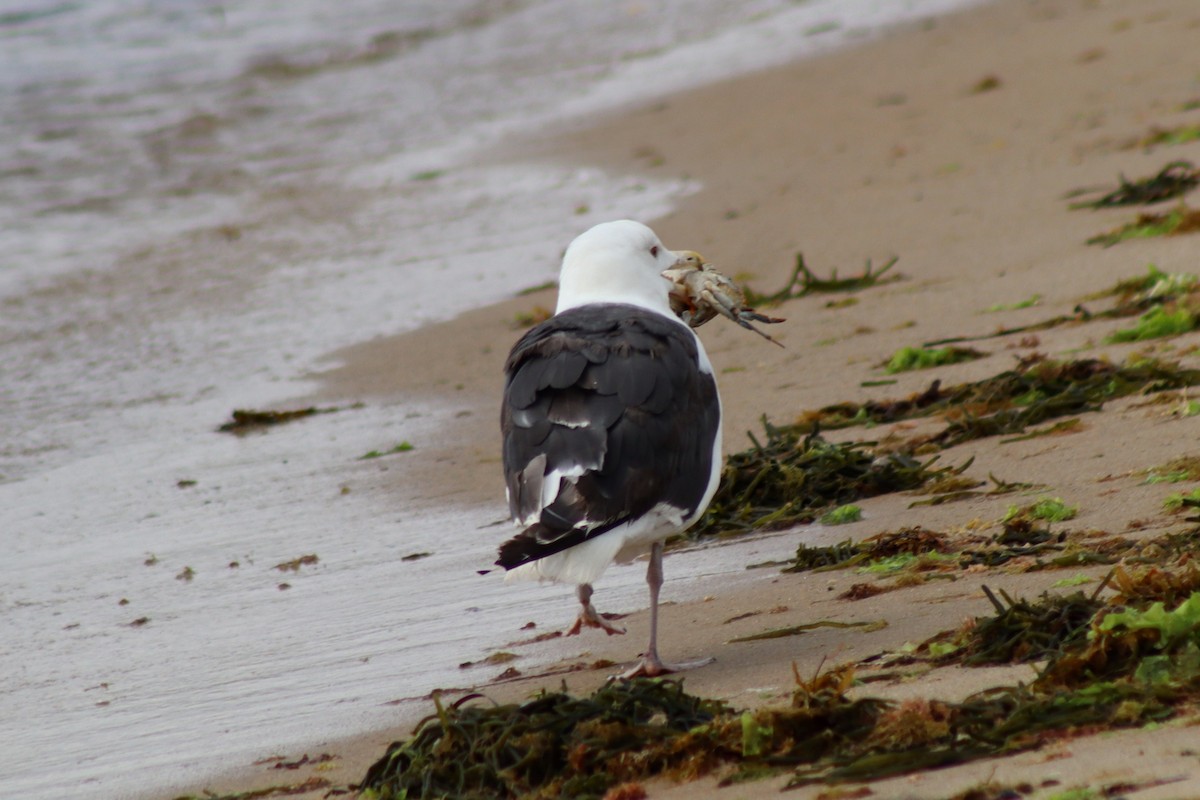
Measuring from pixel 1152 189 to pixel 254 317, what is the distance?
217 inches

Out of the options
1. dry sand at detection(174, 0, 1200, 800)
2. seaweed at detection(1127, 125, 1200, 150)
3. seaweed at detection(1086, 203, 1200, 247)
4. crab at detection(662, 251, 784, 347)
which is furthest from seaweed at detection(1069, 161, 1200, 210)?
crab at detection(662, 251, 784, 347)

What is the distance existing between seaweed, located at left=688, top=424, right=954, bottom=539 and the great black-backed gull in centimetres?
89

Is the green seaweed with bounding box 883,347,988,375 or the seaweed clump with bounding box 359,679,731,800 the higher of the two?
the green seaweed with bounding box 883,347,988,375

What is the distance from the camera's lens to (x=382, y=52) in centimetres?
2245

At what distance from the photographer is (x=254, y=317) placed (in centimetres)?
1032

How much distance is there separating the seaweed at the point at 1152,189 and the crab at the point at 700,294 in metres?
3.66

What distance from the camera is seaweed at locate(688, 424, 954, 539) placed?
5422mm

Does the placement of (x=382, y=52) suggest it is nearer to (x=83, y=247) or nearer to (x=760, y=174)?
(x=83, y=247)

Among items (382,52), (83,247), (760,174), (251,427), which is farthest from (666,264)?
(382,52)

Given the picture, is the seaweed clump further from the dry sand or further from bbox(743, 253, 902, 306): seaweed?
bbox(743, 253, 902, 306): seaweed

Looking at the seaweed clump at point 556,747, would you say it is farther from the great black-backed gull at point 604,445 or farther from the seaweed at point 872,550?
the seaweed at point 872,550

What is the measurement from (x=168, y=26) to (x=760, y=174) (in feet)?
52.0

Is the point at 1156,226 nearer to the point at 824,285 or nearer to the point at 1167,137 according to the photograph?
the point at 824,285

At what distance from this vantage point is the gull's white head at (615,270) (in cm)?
507
